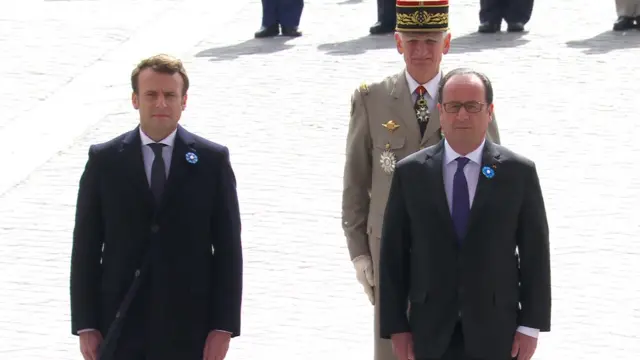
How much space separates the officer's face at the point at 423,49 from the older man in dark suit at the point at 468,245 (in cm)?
75

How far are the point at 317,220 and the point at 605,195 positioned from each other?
2.14 meters

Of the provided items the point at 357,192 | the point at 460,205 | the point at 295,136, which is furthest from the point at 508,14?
the point at 460,205

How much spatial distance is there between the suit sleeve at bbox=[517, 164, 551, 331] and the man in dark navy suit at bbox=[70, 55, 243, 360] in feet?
3.58

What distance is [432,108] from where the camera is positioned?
6117 millimetres

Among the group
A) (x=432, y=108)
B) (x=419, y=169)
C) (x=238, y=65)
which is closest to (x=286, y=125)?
(x=238, y=65)

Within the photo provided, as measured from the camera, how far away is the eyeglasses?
5172 millimetres

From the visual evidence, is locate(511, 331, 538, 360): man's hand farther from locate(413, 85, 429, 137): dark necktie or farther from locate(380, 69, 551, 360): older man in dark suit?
locate(413, 85, 429, 137): dark necktie

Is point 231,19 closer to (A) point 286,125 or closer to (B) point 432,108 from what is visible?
(A) point 286,125

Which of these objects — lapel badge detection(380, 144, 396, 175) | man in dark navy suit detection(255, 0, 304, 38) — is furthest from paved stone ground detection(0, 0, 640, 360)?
lapel badge detection(380, 144, 396, 175)

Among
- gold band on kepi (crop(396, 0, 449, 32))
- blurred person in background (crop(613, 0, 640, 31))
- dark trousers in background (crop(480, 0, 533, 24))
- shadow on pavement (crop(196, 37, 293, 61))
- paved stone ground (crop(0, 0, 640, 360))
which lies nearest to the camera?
gold band on kepi (crop(396, 0, 449, 32))

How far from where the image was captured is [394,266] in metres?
5.32

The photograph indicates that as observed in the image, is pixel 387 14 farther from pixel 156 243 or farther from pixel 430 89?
pixel 156 243

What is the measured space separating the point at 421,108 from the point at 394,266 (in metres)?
1.03

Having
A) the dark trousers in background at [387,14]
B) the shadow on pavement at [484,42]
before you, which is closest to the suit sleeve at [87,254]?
the shadow on pavement at [484,42]
